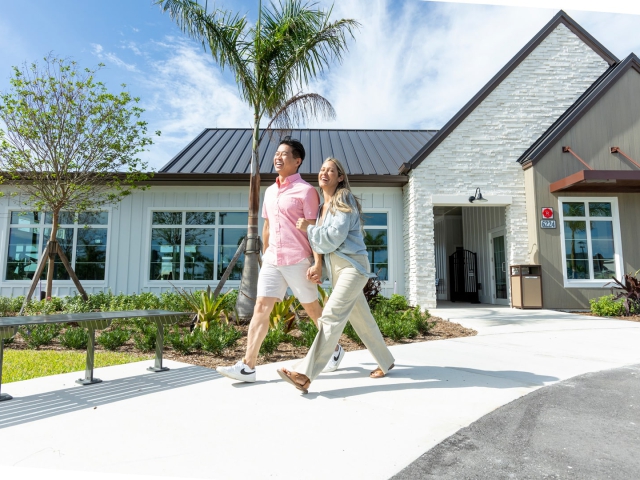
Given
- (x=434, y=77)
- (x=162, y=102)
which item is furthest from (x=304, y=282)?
(x=162, y=102)

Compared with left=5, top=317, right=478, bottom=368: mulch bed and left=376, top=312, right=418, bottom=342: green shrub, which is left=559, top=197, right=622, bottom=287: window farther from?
left=376, top=312, right=418, bottom=342: green shrub

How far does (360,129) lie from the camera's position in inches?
637

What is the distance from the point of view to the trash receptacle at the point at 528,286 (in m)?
9.45

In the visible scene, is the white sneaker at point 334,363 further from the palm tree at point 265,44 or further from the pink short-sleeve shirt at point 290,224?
the palm tree at point 265,44

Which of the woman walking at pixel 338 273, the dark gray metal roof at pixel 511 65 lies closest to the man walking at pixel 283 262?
the woman walking at pixel 338 273

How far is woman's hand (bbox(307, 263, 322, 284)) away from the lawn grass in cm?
246

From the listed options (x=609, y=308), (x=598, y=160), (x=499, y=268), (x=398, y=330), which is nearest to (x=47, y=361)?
(x=398, y=330)

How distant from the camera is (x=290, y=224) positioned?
3357mm

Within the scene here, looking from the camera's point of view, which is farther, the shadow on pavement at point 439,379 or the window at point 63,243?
the window at point 63,243

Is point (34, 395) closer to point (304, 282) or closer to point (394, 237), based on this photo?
point (304, 282)

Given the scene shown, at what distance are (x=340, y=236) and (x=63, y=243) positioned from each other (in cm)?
1069

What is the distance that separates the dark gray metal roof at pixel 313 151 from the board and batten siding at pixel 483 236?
2954 millimetres

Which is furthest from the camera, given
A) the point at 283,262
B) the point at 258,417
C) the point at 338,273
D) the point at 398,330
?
the point at 398,330

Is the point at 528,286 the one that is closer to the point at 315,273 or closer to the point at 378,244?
the point at 378,244
